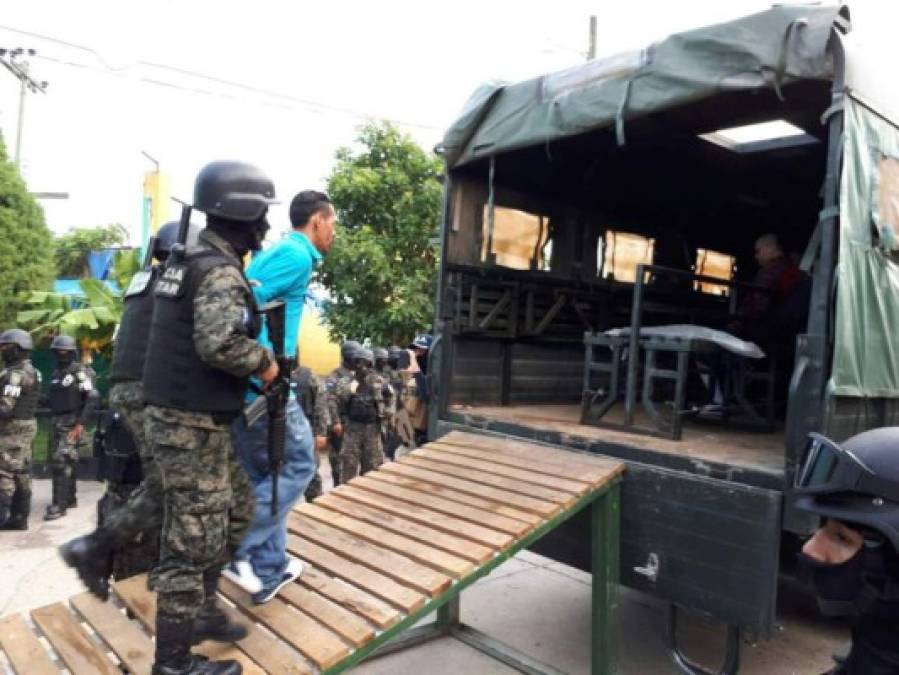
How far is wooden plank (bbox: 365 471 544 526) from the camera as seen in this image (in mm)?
3133

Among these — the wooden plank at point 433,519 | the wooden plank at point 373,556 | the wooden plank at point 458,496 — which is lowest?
the wooden plank at point 373,556

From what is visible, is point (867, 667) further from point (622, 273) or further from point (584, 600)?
point (622, 273)

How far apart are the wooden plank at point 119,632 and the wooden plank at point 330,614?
21.0 inches

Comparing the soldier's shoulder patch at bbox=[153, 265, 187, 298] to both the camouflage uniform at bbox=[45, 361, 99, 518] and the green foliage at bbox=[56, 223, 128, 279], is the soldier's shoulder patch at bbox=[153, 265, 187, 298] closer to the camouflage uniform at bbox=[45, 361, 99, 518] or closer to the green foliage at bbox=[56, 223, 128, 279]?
the camouflage uniform at bbox=[45, 361, 99, 518]

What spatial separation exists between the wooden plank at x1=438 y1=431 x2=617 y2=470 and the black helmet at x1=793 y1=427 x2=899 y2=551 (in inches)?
72.8

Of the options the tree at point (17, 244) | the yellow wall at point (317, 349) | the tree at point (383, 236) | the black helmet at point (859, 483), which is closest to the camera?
the black helmet at point (859, 483)

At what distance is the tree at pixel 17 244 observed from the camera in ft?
30.5

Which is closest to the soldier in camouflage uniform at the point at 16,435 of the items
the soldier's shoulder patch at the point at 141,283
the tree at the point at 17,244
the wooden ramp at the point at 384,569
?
the wooden ramp at the point at 384,569

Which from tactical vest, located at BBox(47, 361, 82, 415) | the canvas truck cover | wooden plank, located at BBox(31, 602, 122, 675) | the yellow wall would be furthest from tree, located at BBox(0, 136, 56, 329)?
the yellow wall

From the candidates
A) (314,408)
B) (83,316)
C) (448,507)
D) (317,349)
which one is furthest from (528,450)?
(317,349)

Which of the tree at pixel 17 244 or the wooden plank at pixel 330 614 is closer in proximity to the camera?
the wooden plank at pixel 330 614

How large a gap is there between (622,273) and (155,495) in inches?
173

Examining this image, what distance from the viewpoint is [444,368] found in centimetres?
462

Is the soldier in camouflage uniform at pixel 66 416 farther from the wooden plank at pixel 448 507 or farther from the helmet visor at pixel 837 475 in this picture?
the helmet visor at pixel 837 475
